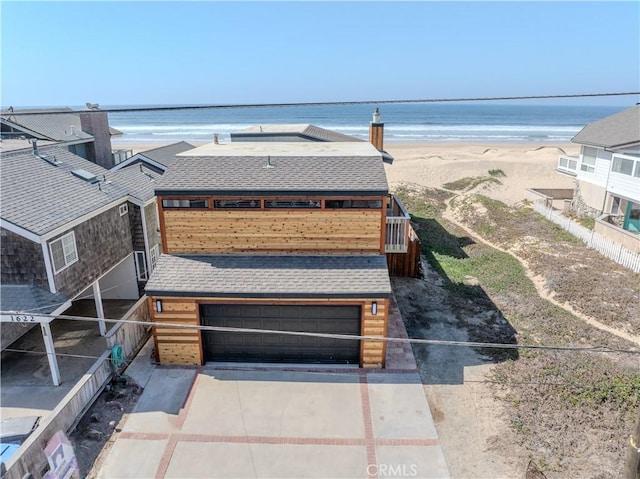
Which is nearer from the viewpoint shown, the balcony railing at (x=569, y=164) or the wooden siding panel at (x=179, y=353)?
the wooden siding panel at (x=179, y=353)

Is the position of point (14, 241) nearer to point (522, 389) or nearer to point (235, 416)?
point (235, 416)

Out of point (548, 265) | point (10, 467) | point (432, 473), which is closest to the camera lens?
point (10, 467)

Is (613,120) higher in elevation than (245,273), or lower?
higher

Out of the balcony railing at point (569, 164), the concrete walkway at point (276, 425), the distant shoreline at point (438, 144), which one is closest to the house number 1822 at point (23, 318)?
the concrete walkway at point (276, 425)

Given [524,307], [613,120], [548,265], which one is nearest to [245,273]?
[524,307]

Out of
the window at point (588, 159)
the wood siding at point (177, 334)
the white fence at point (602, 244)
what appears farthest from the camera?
the window at point (588, 159)

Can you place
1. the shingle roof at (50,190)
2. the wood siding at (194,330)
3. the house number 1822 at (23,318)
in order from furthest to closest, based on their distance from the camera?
the wood siding at (194,330)
the shingle roof at (50,190)
the house number 1822 at (23,318)

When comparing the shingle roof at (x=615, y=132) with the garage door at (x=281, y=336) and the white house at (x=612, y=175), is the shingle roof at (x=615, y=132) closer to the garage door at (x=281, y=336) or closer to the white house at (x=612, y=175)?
the white house at (x=612, y=175)

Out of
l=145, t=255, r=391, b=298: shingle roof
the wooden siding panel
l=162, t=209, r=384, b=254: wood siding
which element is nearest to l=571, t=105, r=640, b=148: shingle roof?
l=162, t=209, r=384, b=254: wood siding

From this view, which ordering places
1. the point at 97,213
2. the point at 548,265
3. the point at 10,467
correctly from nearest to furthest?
the point at 10,467 → the point at 97,213 → the point at 548,265
